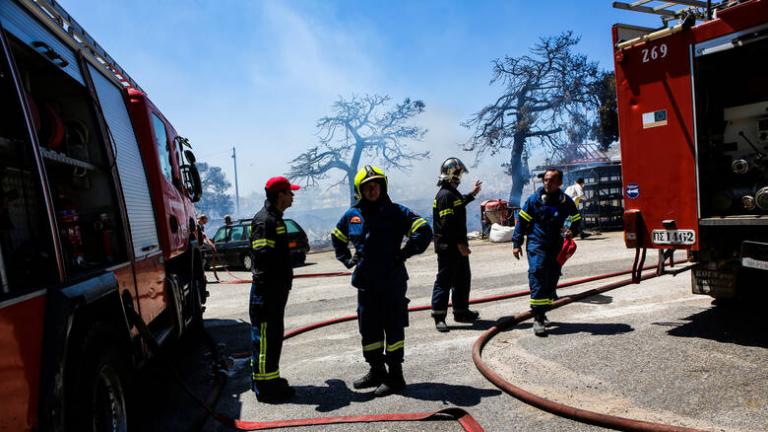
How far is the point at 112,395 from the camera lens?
2.88 m

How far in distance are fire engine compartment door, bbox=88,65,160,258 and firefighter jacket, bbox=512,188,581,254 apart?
359cm

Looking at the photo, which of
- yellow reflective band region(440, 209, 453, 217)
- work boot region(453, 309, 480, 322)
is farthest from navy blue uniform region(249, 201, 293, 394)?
work boot region(453, 309, 480, 322)

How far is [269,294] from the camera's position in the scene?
13.1 feet

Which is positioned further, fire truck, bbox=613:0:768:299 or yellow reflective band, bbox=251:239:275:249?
fire truck, bbox=613:0:768:299

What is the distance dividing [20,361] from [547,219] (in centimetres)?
450

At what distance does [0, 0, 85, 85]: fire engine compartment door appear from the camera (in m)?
2.44

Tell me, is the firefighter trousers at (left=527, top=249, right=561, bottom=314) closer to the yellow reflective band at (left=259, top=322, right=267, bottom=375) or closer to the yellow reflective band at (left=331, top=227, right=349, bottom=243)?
the yellow reflective band at (left=331, top=227, right=349, bottom=243)

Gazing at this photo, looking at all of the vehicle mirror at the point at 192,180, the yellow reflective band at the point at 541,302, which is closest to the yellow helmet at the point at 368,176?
the yellow reflective band at the point at 541,302

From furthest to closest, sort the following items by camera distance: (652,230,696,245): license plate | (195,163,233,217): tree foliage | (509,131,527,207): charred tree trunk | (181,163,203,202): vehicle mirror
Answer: (195,163,233,217): tree foliage < (509,131,527,207): charred tree trunk < (181,163,203,202): vehicle mirror < (652,230,696,245): license plate

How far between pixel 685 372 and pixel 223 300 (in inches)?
304

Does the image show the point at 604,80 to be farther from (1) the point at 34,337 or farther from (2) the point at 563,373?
(1) the point at 34,337

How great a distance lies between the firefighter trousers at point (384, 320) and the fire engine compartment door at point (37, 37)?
8.11 feet

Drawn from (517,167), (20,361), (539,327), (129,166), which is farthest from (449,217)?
(517,167)

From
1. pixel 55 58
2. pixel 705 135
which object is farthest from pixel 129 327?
pixel 705 135
